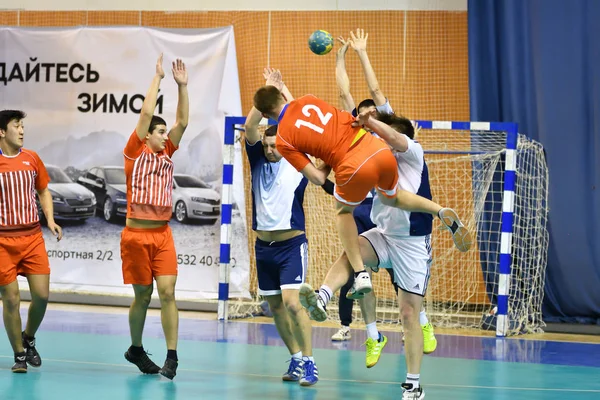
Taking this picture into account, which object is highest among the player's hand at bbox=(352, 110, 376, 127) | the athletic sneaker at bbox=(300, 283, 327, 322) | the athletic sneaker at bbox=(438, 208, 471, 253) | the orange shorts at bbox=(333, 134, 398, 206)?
the player's hand at bbox=(352, 110, 376, 127)

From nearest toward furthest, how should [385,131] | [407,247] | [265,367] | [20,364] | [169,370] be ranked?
[385,131]
[407,247]
[169,370]
[20,364]
[265,367]

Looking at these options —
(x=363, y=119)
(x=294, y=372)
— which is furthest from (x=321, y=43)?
(x=294, y=372)

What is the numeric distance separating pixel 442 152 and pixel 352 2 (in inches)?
113

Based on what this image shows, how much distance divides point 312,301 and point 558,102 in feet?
22.0

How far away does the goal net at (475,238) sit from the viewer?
1107 centimetres

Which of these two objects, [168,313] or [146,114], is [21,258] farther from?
[146,114]

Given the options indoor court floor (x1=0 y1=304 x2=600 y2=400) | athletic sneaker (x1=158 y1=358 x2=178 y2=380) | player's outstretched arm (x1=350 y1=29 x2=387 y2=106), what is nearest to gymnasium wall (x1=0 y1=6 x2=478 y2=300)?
indoor court floor (x1=0 y1=304 x2=600 y2=400)

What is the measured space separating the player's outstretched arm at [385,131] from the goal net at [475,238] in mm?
4845

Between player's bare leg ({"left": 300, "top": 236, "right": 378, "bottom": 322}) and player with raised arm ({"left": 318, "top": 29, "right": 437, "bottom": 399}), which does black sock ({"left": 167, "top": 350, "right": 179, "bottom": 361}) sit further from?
player with raised arm ({"left": 318, "top": 29, "right": 437, "bottom": 399})

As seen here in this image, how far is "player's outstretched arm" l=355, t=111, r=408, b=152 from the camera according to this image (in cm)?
588

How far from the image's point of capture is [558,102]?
1149 cm

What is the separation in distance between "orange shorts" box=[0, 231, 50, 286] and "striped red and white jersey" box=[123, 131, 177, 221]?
0.87 metres

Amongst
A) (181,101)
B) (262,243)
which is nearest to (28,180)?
(181,101)

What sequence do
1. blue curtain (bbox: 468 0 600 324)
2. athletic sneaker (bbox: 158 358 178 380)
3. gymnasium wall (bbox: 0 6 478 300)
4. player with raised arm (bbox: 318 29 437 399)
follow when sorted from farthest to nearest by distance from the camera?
gymnasium wall (bbox: 0 6 478 300)
blue curtain (bbox: 468 0 600 324)
athletic sneaker (bbox: 158 358 178 380)
player with raised arm (bbox: 318 29 437 399)
